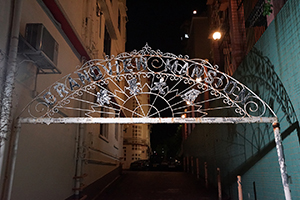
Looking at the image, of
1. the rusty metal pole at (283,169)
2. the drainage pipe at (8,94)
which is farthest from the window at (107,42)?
the rusty metal pole at (283,169)

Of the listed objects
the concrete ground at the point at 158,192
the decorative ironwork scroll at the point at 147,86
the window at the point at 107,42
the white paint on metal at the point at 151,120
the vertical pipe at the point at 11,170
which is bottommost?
the concrete ground at the point at 158,192

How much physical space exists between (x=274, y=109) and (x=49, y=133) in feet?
16.9

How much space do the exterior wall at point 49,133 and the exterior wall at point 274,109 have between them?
4.85 m

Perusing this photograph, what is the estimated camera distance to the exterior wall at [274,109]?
4.93m

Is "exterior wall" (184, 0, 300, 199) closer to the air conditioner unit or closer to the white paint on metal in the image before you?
the white paint on metal

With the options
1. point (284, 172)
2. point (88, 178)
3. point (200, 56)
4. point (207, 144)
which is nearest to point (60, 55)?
point (88, 178)

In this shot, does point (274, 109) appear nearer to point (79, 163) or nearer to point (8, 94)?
point (8, 94)

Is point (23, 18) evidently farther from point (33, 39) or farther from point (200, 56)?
point (200, 56)

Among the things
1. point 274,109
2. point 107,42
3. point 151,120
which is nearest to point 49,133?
point 151,120

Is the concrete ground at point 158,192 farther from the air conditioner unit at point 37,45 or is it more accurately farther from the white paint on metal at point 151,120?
the air conditioner unit at point 37,45

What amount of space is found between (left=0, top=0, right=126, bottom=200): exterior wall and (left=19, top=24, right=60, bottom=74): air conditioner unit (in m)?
0.21

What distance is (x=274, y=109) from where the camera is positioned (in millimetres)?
5820

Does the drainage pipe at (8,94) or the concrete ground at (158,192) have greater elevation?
the drainage pipe at (8,94)

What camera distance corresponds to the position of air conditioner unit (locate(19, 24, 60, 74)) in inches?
209
